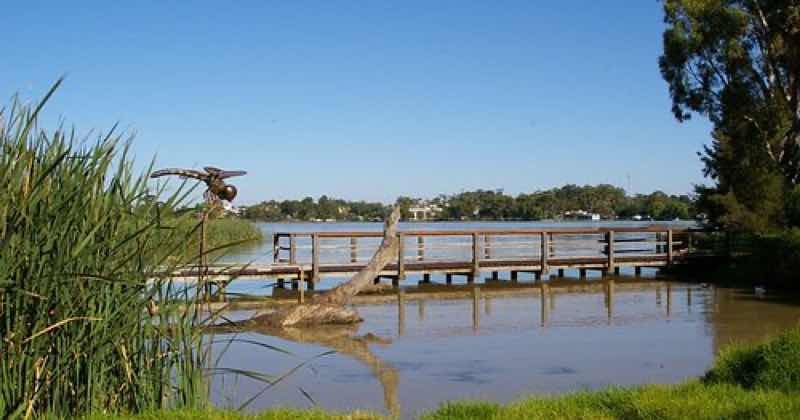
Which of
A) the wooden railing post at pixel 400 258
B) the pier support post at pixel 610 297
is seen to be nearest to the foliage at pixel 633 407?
the pier support post at pixel 610 297

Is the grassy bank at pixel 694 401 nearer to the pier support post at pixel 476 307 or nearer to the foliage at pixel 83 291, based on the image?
the foliage at pixel 83 291

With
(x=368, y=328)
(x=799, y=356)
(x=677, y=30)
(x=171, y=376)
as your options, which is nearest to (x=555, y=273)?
(x=677, y=30)

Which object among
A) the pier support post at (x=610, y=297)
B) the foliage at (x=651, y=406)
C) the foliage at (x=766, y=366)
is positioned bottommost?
the pier support post at (x=610, y=297)

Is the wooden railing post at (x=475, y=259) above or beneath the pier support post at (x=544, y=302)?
above

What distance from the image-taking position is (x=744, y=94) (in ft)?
84.9

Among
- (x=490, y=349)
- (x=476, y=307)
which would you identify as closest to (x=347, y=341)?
(x=490, y=349)

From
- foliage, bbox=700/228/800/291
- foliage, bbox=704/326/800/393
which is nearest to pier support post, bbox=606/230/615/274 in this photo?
foliage, bbox=700/228/800/291

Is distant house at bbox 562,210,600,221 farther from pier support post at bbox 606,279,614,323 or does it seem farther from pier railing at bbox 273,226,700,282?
pier support post at bbox 606,279,614,323

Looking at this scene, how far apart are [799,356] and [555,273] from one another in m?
20.0

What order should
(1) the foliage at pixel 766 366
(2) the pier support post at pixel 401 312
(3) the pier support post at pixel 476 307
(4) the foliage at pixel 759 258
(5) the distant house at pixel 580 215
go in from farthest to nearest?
1. (5) the distant house at pixel 580 215
2. (4) the foliage at pixel 759 258
3. (3) the pier support post at pixel 476 307
4. (2) the pier support post at pixel 401 312
5. (1) the foliage at pixel 766 366

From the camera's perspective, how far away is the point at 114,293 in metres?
4.91

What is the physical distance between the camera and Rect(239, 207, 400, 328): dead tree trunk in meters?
14.0

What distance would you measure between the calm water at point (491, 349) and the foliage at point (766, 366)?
1.93 metres

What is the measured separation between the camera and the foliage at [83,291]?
14.9 feet
